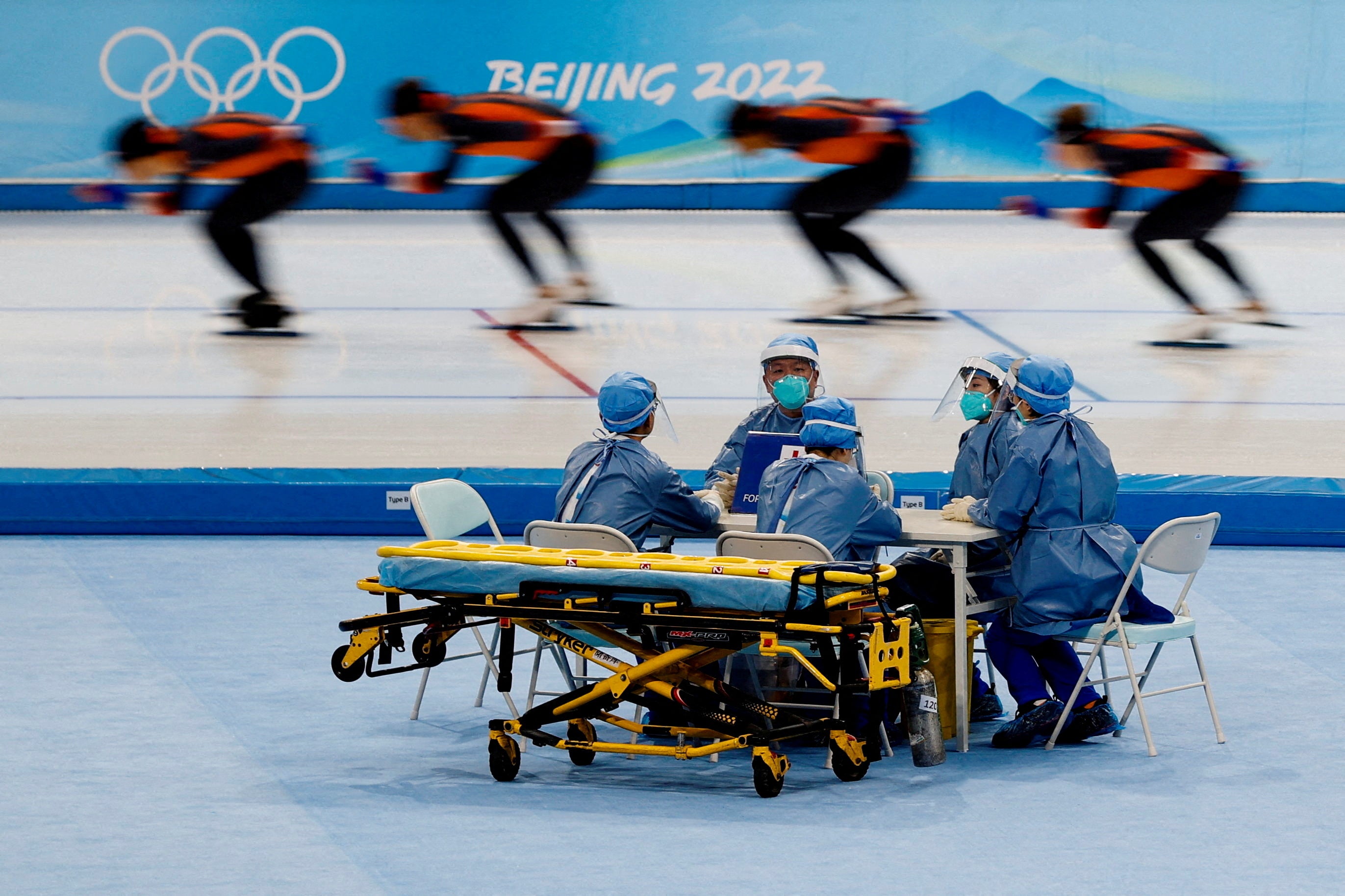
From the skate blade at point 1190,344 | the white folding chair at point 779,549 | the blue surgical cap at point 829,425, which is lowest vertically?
the white folding chair at point 779,549

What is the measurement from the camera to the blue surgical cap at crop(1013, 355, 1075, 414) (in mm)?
5273

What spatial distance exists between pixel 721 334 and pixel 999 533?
7.12 meters

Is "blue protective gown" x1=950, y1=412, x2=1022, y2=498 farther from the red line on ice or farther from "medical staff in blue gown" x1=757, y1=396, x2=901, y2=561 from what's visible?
the red line on ice

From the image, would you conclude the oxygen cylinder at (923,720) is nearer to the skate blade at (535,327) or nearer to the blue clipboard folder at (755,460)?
the blue clipboard folder at (755,460)

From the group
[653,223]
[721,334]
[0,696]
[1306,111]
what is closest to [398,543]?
[0,696]

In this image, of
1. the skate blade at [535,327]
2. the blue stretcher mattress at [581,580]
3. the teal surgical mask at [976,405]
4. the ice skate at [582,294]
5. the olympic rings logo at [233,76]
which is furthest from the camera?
the olympic rings logo at [233,76]

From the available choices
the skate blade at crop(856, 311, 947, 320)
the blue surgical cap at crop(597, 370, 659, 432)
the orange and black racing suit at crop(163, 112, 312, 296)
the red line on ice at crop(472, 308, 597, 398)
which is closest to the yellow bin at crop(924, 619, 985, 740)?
the blue surgical cap at crop(597, 370, 659, 432)

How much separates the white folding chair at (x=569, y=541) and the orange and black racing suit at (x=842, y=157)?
893cm

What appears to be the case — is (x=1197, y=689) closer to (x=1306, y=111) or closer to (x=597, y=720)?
(x=597, y=720)

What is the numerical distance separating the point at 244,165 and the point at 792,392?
923cm

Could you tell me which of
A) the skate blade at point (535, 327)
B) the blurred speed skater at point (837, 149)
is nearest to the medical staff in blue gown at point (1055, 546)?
the skate blade at point (535, 327)

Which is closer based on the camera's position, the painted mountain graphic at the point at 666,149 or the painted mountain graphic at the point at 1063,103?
the painted mountain graphic at the point at 666,149

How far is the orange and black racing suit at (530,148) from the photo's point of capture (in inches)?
546

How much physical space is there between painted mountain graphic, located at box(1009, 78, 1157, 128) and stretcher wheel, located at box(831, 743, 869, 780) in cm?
1029
